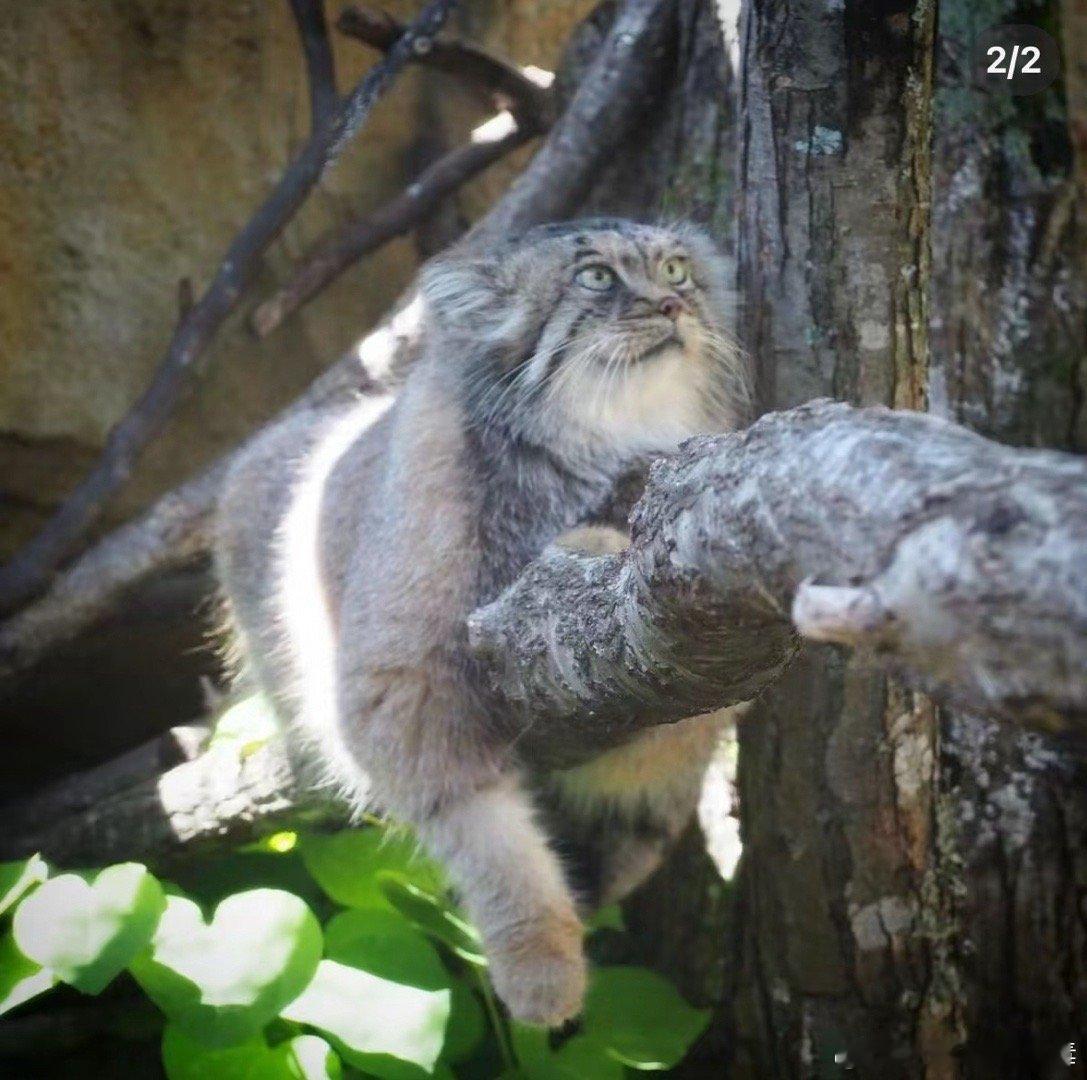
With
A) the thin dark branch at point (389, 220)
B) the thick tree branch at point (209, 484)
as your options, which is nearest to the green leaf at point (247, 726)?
the thick tree branch at point (209, 484)

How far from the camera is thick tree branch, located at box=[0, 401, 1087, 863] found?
3.35 ft

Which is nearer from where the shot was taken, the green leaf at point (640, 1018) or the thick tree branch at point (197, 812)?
the green leaf at point (640, 1018)

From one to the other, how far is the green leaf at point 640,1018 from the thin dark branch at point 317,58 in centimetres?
231

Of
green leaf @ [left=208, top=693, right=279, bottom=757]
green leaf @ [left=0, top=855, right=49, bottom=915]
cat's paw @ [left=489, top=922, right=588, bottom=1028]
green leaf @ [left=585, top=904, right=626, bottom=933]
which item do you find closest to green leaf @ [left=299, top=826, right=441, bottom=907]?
green leaf @ [left=208, top=693, right=279, bottom=757]

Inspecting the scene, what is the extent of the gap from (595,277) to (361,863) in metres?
1.35

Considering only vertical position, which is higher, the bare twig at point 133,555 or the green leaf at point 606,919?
the bare twig at point 133,555

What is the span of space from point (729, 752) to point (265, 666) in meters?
1.11

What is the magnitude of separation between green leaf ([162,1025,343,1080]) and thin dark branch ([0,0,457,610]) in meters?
1.56

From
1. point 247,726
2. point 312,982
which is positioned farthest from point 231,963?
point 247,726

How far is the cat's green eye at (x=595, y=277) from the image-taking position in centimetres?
261

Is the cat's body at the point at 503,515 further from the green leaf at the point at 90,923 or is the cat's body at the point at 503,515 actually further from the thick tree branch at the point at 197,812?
the green leaf at the point at 90,923

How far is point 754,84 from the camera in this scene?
2340mm

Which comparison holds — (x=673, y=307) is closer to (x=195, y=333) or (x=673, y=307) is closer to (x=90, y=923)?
(x=90, y=923)

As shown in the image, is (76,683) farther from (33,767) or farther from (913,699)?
(913,699)
